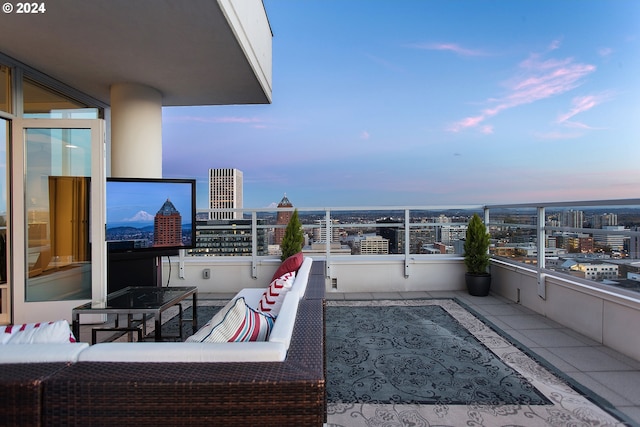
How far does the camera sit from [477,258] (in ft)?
16.7

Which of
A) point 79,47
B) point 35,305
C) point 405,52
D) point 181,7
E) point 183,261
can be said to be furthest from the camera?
point 405,52

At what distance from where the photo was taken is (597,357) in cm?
284

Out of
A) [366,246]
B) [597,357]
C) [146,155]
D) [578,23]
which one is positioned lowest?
[597,357]

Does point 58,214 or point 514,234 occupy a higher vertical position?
point 58,214

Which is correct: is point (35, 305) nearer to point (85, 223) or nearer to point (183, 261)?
point (85, 223)

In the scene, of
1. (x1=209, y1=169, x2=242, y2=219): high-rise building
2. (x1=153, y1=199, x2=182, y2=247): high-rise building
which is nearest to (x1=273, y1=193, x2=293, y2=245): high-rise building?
(x1=209, y1=169, x2=242, y2=219): high-rise building

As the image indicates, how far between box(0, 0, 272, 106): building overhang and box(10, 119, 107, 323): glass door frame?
584mm

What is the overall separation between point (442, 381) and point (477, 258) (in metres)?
3.07

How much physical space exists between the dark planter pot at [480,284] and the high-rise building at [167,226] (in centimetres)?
399

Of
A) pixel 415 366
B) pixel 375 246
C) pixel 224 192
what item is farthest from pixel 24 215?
pixel 375 246

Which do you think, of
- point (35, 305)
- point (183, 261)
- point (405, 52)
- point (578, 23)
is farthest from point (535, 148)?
point (35, 305)

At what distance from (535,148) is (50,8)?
772 centimetres

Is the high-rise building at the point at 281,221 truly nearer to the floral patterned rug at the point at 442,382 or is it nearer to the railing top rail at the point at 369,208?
the railing top rail at the point at 369,208

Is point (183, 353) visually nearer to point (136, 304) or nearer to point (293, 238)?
point (136, 304)
